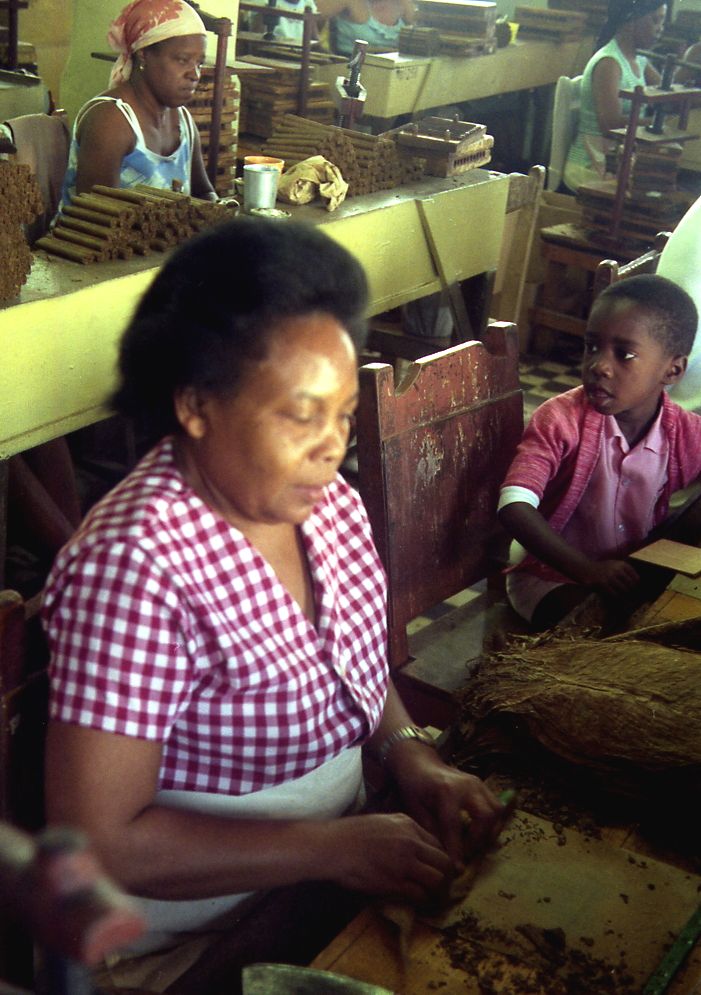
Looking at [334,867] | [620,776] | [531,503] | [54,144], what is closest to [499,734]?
[620,776]

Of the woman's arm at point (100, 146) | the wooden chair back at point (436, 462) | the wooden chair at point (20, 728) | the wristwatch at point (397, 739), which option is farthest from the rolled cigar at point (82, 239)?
the wooden chair at point (20, 728)

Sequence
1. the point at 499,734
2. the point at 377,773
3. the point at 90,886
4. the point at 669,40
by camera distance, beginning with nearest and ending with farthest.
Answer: the point at 90,886 → the point at 499,734 → the point at 377,773 → the point at 669,40

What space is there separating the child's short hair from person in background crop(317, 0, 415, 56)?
19.2 ft

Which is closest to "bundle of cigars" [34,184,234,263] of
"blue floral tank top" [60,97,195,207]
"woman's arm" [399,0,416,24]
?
"blue floral tank top" [60,97,195,207]

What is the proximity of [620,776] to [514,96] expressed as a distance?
902 cm

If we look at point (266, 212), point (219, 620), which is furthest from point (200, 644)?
A: point (266, 212)

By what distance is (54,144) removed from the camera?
3.84 metres

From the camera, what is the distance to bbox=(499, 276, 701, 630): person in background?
2.37m

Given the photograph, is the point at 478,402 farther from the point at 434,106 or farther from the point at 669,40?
the point at 669,40

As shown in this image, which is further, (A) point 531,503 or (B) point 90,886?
(A) point 531,503

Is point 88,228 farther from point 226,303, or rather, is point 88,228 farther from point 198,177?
point 226,303

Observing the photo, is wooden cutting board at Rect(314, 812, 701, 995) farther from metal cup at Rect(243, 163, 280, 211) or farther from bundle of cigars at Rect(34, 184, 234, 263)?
metal cup at Rect(243, 163, 280, 211)

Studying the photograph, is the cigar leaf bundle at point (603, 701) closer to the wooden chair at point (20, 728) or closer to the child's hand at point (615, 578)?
the child's hand at point (615, 578)

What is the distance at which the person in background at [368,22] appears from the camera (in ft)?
25.3
